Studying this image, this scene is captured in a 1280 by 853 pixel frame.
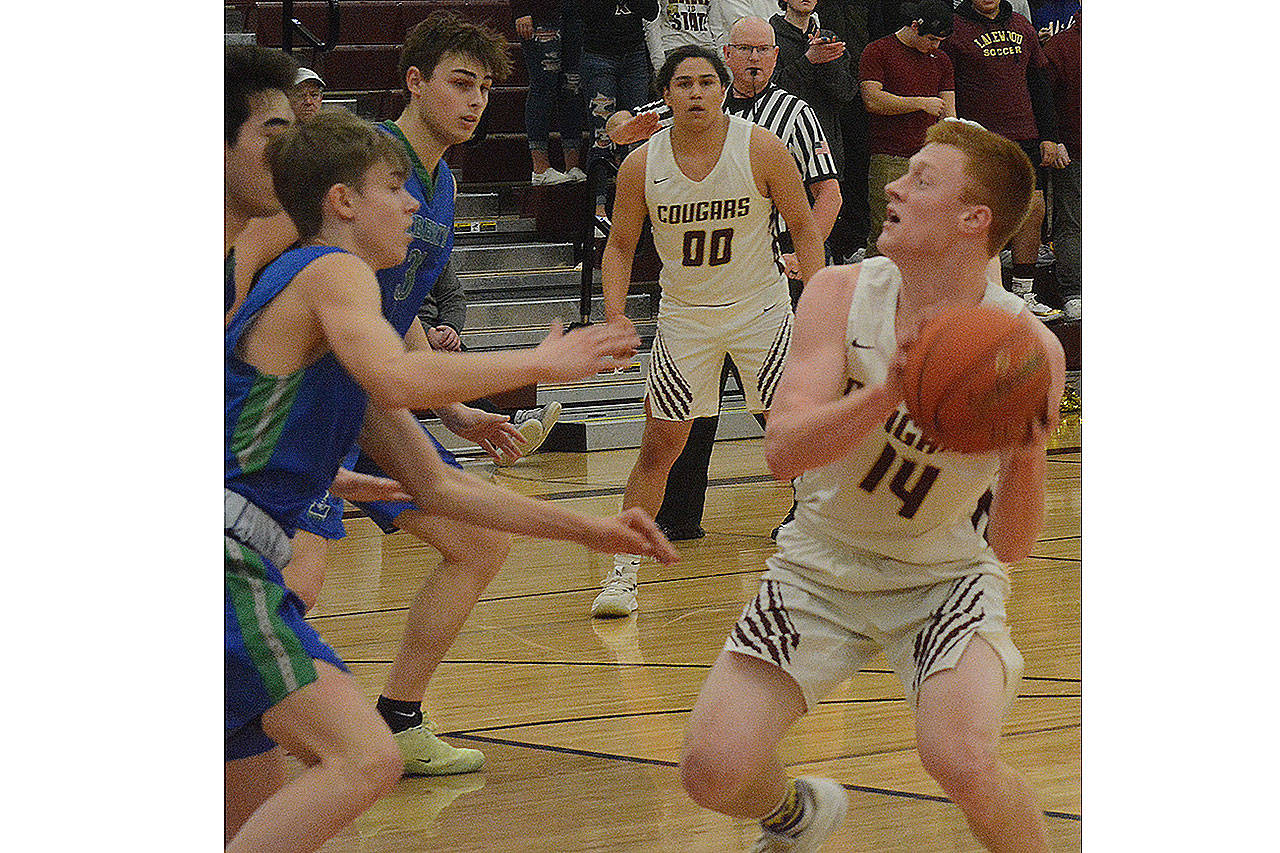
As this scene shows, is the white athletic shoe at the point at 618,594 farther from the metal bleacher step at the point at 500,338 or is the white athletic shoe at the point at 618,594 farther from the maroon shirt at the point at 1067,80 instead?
the maroon shirt at the point at 1067,80

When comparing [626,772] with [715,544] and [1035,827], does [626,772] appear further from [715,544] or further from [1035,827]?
[1035,827]

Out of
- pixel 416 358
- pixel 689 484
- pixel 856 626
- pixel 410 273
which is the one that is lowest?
pixel 856 626

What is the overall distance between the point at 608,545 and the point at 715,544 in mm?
888

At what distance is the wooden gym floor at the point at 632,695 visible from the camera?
262cm

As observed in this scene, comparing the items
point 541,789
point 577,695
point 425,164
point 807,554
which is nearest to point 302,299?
point 425,164

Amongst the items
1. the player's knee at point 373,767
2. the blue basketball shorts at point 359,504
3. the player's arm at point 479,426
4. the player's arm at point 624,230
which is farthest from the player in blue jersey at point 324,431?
the player's arm at point 624,230

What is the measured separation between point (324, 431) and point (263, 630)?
28 cm

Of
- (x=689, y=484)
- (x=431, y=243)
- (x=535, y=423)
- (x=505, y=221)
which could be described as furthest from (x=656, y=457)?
(x=431, y=243)

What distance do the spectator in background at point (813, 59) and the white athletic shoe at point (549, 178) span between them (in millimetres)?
455

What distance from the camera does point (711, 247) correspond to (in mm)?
3324

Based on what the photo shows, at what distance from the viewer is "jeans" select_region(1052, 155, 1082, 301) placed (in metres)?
2.51

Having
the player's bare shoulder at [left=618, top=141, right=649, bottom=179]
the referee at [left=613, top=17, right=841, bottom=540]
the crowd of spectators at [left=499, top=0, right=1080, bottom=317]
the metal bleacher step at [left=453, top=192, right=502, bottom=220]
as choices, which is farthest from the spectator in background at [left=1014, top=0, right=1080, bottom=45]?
the metal bleacher step at [left=453, top=192, right=502, bottom=220]

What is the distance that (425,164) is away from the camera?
2527 mm

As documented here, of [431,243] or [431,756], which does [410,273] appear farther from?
[431,756]
